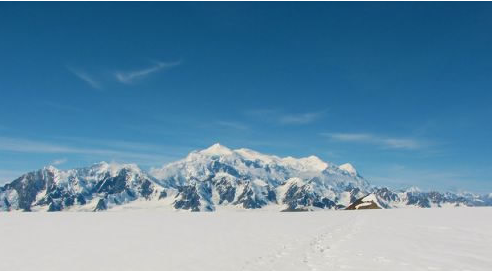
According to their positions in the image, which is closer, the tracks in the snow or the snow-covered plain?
the tracks in the snow

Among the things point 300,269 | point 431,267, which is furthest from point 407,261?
point 300,269

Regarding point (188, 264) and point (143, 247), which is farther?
point (143, 247)

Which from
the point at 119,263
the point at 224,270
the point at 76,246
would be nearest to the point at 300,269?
the point at 224,270

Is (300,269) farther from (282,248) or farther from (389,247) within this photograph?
(389,247)

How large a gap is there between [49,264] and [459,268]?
17847 millimetres

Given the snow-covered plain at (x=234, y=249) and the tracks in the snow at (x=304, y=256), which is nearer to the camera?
the tracks in the snow at (x=304, y=256)

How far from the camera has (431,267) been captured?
1962 centimetres

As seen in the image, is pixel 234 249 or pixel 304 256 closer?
pixel 304 256

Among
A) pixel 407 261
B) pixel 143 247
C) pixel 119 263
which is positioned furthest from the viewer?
pixel 143 247

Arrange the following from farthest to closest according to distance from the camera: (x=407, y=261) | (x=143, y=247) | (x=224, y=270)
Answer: (x=143, y=247) < (x=407, y=261) < (x=224, y=270)

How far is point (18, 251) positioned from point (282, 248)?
44.3 ft

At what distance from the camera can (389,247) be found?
83.6 ft

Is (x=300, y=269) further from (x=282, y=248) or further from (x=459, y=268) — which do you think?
(x=459, y=268)

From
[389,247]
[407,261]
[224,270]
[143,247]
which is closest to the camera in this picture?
→ [224,270]
